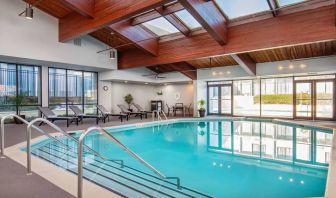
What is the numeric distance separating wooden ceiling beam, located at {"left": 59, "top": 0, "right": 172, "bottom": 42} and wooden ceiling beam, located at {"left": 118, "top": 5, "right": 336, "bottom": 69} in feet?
11.8

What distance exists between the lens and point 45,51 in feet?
28.5

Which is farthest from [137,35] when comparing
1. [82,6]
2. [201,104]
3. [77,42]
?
[201,104]

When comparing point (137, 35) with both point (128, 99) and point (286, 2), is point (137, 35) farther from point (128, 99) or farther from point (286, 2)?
point (128, 99)

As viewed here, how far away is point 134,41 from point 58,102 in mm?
5460

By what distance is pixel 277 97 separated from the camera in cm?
1188

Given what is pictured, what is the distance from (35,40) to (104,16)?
3.88m

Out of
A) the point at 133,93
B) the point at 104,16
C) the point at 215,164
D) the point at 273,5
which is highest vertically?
the point at 273,5

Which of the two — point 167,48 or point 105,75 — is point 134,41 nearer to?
point 167,48

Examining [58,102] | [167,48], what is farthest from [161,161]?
[58,102]

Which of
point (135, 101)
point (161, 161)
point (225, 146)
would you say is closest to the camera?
point (161, 161)

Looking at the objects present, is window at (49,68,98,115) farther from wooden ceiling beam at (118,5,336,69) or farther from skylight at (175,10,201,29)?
skylight at (175,10,201,29)

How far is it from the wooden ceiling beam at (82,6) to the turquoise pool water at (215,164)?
4082mm

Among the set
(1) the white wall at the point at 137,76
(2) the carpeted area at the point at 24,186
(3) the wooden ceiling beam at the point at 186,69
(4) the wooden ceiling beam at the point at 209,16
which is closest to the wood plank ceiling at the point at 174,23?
(4) the wooden ceiling beam at the point at 209,16

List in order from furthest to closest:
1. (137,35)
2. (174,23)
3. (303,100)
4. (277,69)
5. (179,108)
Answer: (179,108) < (303,100) < (277,69) < (137,35) < (174,23)
